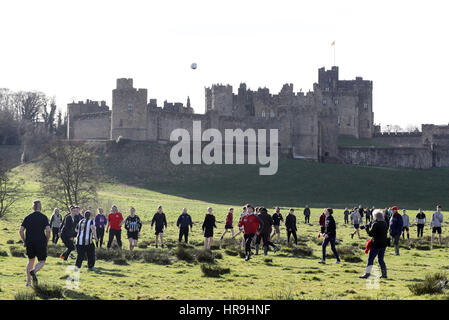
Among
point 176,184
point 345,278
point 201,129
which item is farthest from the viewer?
point 201,129

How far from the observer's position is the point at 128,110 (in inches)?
3521

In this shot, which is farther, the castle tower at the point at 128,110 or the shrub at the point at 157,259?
the castle tower at the point at 128,110

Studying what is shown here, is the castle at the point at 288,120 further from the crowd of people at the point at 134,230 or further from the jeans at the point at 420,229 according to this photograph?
the crowd of people at the point at 134,230

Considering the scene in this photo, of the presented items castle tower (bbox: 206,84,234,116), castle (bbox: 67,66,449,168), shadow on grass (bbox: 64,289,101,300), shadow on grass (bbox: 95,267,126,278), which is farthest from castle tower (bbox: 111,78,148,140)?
shadow on grass (bbox: 64,289,101,300)

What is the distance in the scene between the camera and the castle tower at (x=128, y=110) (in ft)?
291

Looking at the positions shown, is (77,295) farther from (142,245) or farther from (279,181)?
(279,181)

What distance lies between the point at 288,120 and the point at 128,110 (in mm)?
27556

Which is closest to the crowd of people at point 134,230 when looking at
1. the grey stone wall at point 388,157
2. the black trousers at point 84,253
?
the black trousers at point 84,253

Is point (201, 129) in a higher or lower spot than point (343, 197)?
higher

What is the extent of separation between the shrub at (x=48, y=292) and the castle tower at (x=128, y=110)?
7770cm
